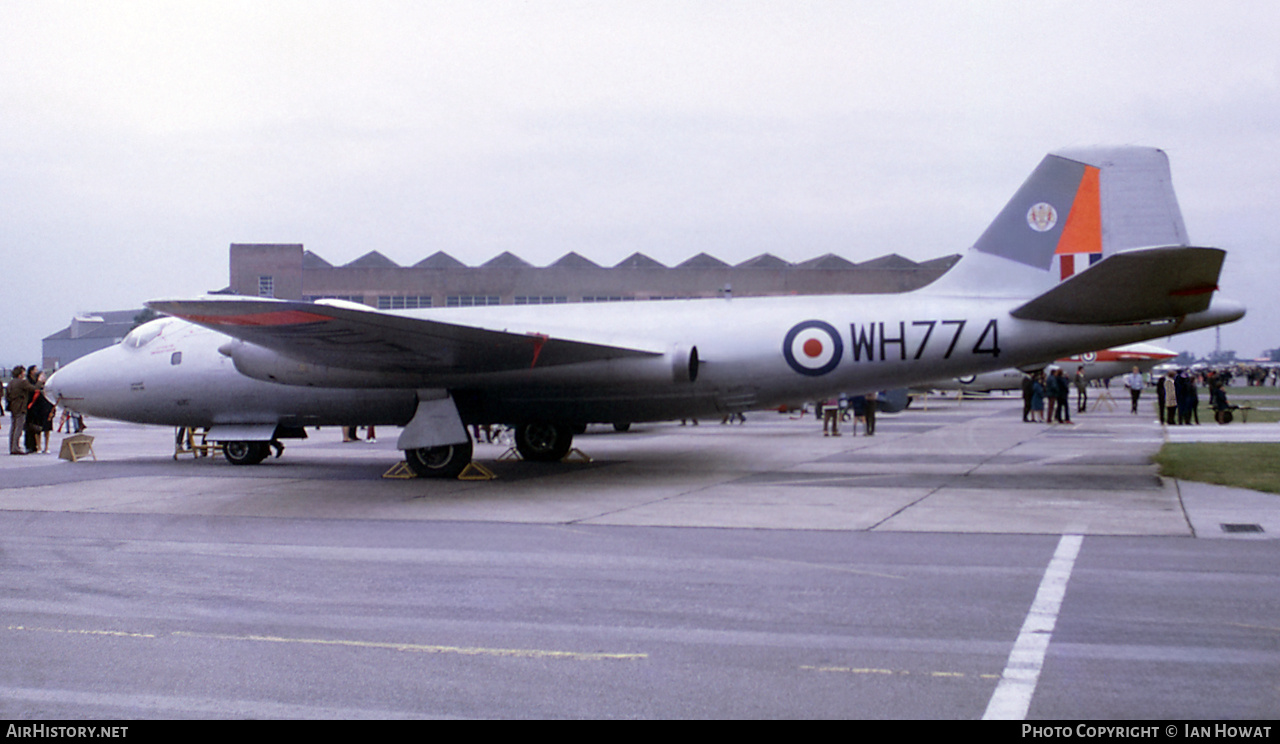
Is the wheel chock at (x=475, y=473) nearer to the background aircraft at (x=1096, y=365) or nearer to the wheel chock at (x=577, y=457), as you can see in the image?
the wheel chock at (x=577, y=457)

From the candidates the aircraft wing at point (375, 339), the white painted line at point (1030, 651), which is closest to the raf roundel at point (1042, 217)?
the aircraft wing at point (375, 339)

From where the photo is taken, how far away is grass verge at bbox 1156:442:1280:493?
14453 millimetres

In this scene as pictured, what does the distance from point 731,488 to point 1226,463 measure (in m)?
8.66

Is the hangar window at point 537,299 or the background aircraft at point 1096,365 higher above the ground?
the hangar window at point 537,299

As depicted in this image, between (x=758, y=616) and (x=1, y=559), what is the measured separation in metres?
7.35

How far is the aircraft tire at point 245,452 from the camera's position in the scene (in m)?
20.3

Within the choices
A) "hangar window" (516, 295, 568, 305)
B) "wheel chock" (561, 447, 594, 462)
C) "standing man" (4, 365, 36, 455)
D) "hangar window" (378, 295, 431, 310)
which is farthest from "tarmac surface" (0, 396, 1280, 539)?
"hangar window" (378, 295, 431, 310)

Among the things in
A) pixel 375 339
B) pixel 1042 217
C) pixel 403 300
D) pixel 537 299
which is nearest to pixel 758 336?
pixel 1042 217

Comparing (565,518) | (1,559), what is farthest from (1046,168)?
(1,559)

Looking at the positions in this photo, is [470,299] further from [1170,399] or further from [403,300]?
[1170,399]

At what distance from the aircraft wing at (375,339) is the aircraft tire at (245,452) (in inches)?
200

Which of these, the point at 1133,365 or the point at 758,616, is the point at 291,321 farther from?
the point at 1133,365

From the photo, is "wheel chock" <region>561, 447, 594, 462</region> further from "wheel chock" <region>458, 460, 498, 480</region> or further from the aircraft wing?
the aircraft wing

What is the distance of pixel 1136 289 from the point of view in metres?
13.8
